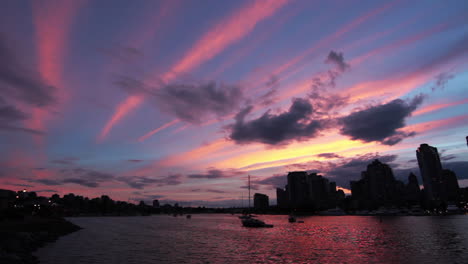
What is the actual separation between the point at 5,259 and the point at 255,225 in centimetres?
10722

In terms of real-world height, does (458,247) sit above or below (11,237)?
below

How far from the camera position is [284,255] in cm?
5050

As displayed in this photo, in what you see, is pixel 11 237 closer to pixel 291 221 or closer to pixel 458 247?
pixel 458 247

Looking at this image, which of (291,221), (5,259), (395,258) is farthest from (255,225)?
(5,259)

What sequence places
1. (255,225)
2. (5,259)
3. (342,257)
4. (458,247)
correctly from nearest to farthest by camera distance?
(5,259), (342,257), (458,247), (255,225)

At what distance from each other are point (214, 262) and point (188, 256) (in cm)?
751

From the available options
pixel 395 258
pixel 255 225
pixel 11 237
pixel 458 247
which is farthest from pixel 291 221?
pixel 11 237

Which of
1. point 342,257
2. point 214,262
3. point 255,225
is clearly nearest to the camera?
point 214,262

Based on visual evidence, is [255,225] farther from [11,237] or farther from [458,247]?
[11,237]

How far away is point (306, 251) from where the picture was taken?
55.4 meters

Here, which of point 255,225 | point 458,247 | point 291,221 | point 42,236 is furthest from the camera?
point 291,221

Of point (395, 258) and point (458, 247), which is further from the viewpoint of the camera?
point (458, 247)

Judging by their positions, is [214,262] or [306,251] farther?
[306,251]

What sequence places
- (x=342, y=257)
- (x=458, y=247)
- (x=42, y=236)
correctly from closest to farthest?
(x=342, y=257), (x=458, y=247), (x=42, y=236)
